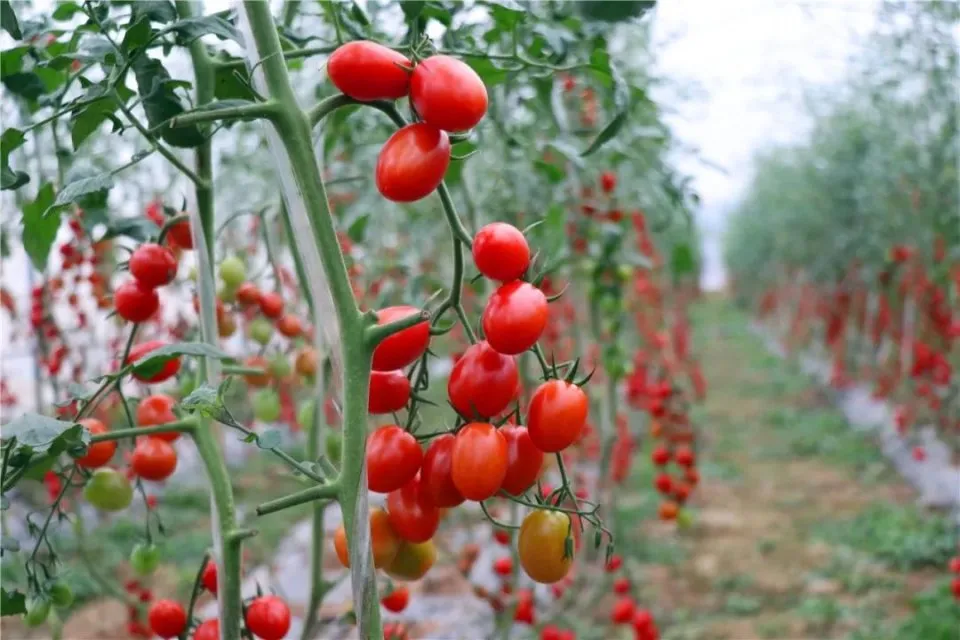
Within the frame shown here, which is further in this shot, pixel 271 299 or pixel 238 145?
pixel 238 145

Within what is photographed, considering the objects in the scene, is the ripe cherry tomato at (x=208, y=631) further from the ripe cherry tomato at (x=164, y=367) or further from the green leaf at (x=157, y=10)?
the green leaf at (x=157, y=10)

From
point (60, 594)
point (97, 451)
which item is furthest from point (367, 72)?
point (60, 594)

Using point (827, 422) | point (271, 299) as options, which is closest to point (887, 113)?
point (827, 422)

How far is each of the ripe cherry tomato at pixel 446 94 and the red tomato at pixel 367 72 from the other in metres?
0.01

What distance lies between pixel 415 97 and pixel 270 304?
74cm

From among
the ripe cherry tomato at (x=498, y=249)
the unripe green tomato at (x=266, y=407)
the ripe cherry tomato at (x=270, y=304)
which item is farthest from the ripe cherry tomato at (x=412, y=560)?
the unripe green tomato at (x=266, y=407)

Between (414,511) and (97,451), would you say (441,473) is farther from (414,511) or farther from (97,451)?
(97,451)

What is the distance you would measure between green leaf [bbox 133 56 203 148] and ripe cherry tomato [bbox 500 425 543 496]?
0.33 m

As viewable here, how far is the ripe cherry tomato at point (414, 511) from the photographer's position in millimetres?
648

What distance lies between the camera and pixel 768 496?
4.21m

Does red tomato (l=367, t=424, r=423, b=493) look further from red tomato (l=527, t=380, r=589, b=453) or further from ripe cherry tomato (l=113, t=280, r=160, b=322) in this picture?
ripe cherry tomato (l=113, t=280, r=160, b=322)

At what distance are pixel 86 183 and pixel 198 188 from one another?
114 millimetres

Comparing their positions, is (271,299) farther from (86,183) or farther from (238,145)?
(238,145)

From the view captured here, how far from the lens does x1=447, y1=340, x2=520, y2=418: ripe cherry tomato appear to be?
0.60 m
